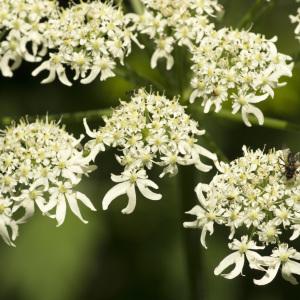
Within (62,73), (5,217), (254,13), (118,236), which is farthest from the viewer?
(118,236)

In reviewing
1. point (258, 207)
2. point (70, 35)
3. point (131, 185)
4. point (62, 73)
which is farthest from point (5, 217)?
point (258, 207)

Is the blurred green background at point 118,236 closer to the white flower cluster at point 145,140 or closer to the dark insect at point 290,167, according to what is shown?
the white flower cluster at point 145,140

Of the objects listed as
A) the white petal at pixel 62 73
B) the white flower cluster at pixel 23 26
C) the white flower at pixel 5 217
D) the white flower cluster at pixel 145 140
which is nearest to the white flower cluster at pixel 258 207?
Answer: the white flower cluster at pixel 145 140

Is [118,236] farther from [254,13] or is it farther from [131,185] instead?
[254,13]

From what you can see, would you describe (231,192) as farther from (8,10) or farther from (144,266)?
(144,266)

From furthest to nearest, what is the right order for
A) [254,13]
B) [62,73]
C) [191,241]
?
[191,241]
[254,13]
[62,73]

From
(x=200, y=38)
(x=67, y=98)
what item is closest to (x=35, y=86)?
(x=67, y=98)

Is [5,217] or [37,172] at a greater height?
[37,172]
